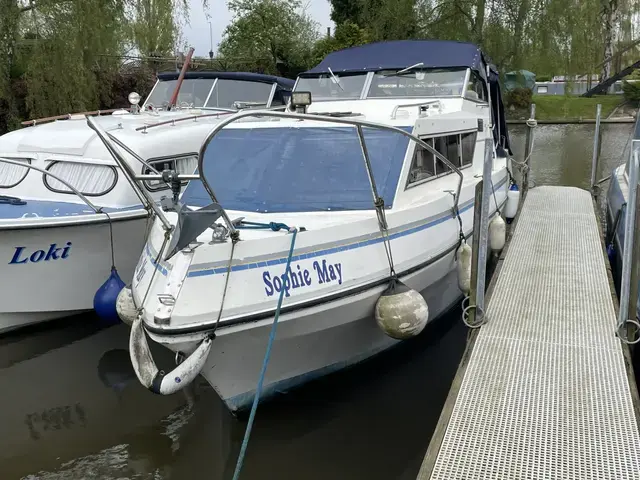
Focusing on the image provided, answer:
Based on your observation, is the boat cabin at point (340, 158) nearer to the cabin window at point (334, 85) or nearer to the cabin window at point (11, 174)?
the cabin window at point (334, 85)

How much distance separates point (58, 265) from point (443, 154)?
4309 mm

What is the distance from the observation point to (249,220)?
488 cm

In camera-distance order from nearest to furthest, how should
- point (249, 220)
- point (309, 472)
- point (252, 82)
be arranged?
point (309, 472)
point (249, 220)
point (252, 82)

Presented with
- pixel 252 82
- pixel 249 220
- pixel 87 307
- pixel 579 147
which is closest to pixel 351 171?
pixel 249 220

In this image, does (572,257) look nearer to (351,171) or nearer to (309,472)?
(351,171)

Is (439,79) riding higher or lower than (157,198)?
higher

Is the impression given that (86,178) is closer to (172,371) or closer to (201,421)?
(201,421)

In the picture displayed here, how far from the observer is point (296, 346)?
470 centimetres

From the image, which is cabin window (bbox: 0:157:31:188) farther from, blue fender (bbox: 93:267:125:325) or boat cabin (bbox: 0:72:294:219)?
blue fender (bbox: 93:267:125:325)

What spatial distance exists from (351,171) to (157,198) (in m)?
3.14

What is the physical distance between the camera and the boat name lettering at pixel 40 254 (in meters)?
6.48

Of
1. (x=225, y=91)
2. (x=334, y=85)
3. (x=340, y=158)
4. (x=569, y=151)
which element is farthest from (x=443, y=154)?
(x=569, y=151)

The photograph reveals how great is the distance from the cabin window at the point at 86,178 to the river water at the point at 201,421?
1.82 m

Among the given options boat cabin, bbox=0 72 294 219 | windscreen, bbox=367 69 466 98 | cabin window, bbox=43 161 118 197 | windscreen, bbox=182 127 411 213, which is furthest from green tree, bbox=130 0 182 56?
windscreen, bbox=182 127 411 213
